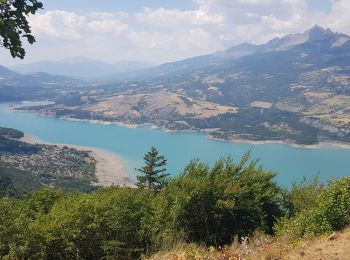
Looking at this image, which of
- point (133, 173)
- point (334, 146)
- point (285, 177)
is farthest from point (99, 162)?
point (334, 146)

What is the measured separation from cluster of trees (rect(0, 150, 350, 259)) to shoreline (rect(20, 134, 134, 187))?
8892 cm

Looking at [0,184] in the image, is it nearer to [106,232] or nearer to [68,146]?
[106,232]

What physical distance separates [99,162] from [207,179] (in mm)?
146074

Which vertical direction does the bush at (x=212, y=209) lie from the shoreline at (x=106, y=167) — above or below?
above

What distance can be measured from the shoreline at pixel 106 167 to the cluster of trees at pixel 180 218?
292 ft

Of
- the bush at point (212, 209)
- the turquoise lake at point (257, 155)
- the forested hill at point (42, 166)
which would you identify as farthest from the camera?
the turquoise lake at point (257, 155)

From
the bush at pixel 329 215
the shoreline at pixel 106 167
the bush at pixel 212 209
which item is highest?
the bush at pixel 329 215

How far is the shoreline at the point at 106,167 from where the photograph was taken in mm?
126812

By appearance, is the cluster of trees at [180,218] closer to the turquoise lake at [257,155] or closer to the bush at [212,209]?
the bush at [212,209]

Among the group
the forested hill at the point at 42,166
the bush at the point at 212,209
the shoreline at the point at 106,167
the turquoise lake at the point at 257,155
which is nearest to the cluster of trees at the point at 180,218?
the bush at the point at 212,209

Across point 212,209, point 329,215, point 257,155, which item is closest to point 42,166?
point 257,155

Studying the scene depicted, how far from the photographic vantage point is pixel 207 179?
1606 cm

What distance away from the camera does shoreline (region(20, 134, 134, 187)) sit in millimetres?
126812

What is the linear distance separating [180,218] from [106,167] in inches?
5381
